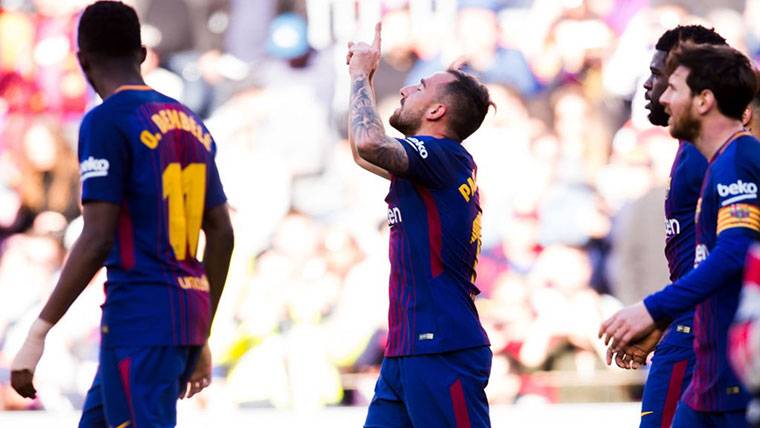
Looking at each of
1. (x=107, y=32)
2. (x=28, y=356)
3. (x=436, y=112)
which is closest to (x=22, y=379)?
(x=28, y=356)

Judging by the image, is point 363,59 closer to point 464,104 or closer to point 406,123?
point 406,123

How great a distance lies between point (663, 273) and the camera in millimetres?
11953

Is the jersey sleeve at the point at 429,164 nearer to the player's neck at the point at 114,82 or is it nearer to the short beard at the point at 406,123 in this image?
the short beard at the point at 406,123

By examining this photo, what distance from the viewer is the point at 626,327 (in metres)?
4.73

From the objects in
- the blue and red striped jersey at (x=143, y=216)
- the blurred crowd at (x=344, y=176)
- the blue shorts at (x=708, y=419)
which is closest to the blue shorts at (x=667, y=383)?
the blue shorts at (x=708, y=419)

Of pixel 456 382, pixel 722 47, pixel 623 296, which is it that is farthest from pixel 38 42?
pixel 722 47

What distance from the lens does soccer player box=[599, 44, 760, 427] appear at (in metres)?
4.77

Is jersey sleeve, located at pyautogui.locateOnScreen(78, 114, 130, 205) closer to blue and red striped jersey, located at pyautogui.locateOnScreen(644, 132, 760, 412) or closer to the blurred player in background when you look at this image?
blue and red striped jersey, located at pyautogui.locateOnScreen(644, 132, 760, 412)

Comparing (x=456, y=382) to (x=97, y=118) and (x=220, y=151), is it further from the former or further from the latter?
(x=220, y=151)

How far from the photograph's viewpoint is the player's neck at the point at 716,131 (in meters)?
5.07

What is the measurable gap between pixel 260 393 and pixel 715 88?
7.76m

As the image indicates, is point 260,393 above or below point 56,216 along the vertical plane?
below

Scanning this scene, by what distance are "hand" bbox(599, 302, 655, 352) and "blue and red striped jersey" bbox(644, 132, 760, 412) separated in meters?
0.04

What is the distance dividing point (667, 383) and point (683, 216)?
2.29 ft
